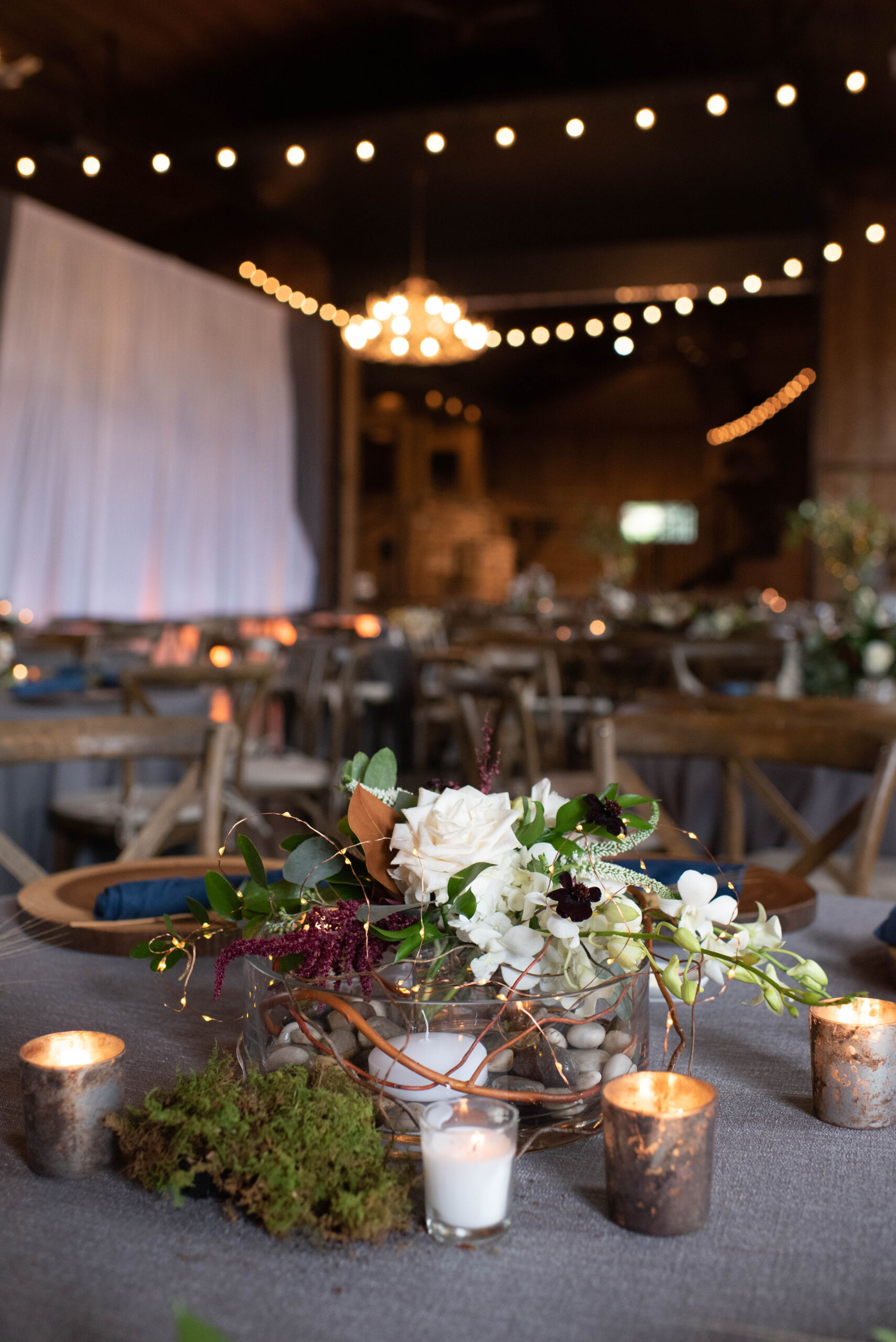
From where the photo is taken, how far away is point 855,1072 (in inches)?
29.4

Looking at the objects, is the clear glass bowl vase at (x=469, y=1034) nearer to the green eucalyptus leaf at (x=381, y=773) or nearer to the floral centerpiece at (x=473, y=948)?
the floral centerpiece at (x=473, y=948)

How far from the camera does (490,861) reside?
68cm

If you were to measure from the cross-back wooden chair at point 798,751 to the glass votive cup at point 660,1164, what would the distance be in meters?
1.25

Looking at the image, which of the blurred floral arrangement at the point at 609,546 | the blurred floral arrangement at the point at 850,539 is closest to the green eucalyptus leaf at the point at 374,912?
the blurred floral arrangement at the point at 850,539

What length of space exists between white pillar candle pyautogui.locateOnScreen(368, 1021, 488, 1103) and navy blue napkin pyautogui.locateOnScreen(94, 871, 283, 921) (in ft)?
1.60

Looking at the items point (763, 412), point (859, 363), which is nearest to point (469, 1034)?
point (859, 363)

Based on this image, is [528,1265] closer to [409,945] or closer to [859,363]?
[409,945]

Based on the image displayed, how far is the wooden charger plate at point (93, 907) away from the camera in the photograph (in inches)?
43.0

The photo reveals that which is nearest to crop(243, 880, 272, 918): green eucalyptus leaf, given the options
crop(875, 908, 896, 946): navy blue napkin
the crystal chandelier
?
crop(875, 908, 896, 946): navy blue napkin

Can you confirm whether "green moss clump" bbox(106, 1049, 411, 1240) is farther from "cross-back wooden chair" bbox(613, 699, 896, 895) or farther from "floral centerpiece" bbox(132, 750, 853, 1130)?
"cross-back wooden chair" bbox(613, 699, 896, 895)

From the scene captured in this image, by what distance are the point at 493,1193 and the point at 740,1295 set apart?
0.42 feet

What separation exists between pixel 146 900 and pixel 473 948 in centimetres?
55

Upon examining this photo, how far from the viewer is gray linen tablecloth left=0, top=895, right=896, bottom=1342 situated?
54 centimetres

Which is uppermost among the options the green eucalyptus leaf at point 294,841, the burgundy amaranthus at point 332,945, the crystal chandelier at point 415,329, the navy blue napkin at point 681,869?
the crystal chandelier at point 415,329
